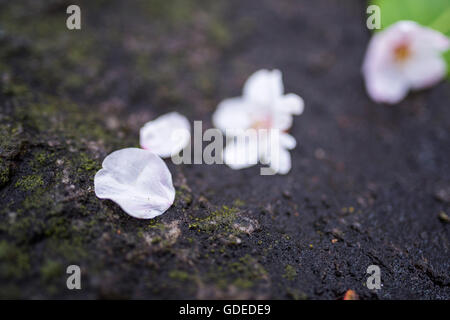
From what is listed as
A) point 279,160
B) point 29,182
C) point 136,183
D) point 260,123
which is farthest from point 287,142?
point 29,182

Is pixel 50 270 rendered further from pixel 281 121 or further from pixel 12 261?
pixel 281 121

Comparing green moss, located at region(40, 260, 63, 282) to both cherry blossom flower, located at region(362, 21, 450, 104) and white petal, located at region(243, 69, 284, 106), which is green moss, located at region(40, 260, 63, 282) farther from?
cherry blossom flower, located at region(362, 21, 450, 104)

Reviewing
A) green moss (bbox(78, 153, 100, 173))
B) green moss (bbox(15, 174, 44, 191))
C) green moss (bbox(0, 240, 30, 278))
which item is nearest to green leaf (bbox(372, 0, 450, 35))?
green moss (bbox(78, 153, 100, 173))

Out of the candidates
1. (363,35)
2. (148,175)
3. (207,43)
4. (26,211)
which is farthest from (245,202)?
(363,35)

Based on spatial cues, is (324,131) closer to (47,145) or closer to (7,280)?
(47,145)

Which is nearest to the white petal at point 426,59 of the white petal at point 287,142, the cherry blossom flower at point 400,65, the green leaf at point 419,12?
the cherry blossom flower at point 400,65

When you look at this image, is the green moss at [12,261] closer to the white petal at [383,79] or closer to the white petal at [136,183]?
the white petal at [136,183]

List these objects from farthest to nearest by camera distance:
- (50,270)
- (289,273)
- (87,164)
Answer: (87,164) → (289,273) → (50,270)
